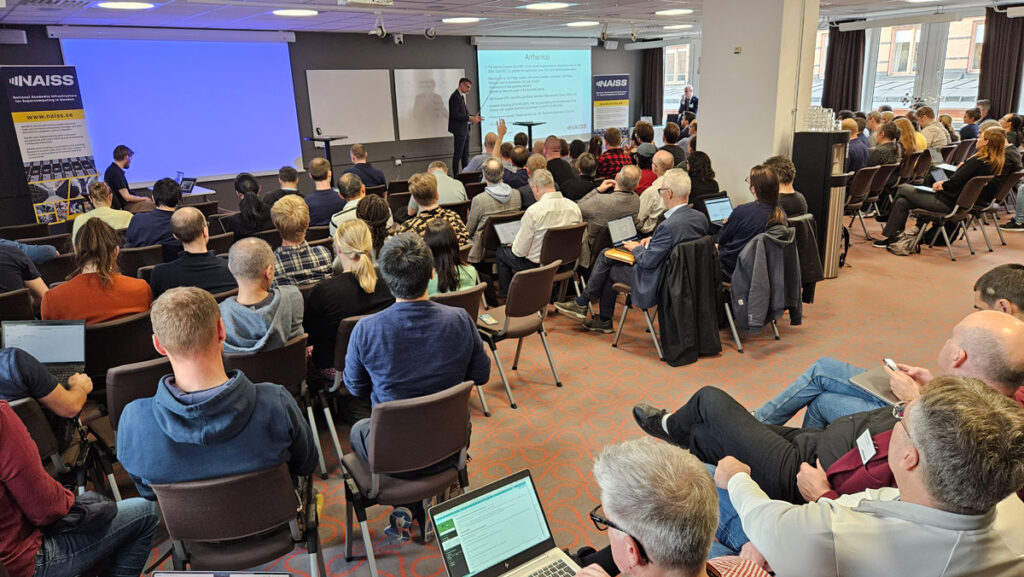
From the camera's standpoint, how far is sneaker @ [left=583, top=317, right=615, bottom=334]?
508 cm

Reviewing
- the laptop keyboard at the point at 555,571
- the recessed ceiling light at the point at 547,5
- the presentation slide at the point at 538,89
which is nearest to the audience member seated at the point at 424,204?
the laptop keyboard at the point at 555,571

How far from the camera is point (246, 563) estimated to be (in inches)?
77.7

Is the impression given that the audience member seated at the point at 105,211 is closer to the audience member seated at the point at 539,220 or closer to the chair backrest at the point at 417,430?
the audience member seated at the point at 539,220

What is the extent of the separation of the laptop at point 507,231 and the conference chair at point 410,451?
2.92 metres

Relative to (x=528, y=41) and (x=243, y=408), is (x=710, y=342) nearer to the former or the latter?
(x=243, y=408)

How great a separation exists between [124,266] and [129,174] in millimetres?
5408

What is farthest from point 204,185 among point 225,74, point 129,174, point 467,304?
point 467,304

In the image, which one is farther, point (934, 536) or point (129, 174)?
point (129, 174)

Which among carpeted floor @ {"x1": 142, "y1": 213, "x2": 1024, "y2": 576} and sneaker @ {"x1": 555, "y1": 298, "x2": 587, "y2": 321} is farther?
sneaker @ {"x1": 555, "y1": 298, "x2": 587, "y2": 321}

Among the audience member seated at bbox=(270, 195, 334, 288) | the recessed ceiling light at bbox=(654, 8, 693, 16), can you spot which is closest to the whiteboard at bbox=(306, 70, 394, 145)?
the recessed ceiling light at bbox=(654, 8, 693, 16)

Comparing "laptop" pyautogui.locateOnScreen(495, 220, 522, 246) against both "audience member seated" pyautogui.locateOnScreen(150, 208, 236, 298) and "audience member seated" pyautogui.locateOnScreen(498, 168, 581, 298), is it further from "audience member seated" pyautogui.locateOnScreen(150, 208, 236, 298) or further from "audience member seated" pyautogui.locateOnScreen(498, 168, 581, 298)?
"audience member seated" pyautogui.locateOnScreen(150, 208, 236, 298)

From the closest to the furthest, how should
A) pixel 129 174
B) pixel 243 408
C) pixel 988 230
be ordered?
1. pixel 243 408
2. pixel 988 230
3. pixel 129 174

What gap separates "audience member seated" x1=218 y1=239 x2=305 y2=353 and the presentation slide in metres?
10.7

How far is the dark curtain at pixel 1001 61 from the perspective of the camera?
10922 mm
